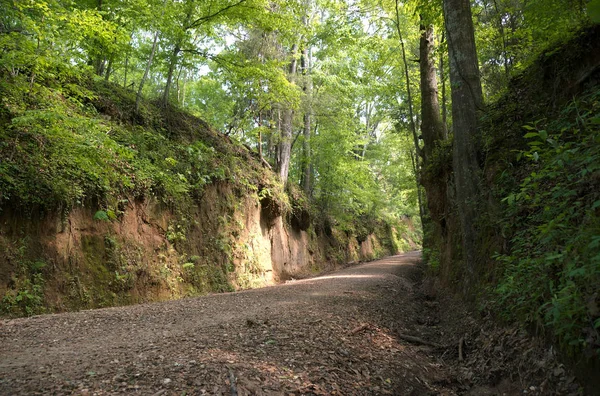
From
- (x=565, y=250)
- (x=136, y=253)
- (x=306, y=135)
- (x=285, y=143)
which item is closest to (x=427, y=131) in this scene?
(x=565, y=250)

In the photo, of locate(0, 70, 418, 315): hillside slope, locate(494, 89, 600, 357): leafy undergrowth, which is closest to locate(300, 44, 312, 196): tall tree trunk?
locate(0, 70, 418, 315): hillside slope

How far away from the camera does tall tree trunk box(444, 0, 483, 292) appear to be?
19.0 ft

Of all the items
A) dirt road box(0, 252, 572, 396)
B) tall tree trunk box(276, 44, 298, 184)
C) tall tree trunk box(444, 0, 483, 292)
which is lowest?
dirt road box(0, 252, 572, 396)

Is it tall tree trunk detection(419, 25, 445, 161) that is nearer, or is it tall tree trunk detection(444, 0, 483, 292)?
tall tree trunk detection(444, 0, 483, 292)

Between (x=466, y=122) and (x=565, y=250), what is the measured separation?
4002mm

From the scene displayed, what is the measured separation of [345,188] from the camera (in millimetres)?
24391

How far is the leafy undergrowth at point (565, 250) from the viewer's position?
2385 mm

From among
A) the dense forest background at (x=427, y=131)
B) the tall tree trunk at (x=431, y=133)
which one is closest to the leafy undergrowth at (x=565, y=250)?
the dense forest background at (x=427, y=131)

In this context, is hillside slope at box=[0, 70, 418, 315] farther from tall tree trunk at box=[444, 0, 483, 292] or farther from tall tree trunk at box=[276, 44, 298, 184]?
tall tree trunk at box=[444, 0, 483, 292]

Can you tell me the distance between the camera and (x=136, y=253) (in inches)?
347

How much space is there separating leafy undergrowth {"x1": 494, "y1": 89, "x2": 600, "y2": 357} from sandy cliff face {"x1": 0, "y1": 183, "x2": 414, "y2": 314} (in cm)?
748

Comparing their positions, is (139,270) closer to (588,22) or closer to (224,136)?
(224,136)

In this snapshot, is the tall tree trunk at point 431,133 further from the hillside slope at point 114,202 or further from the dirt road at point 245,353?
the hillside slope at point 114,202

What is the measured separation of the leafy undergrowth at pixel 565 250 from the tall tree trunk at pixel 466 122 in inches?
56.0
